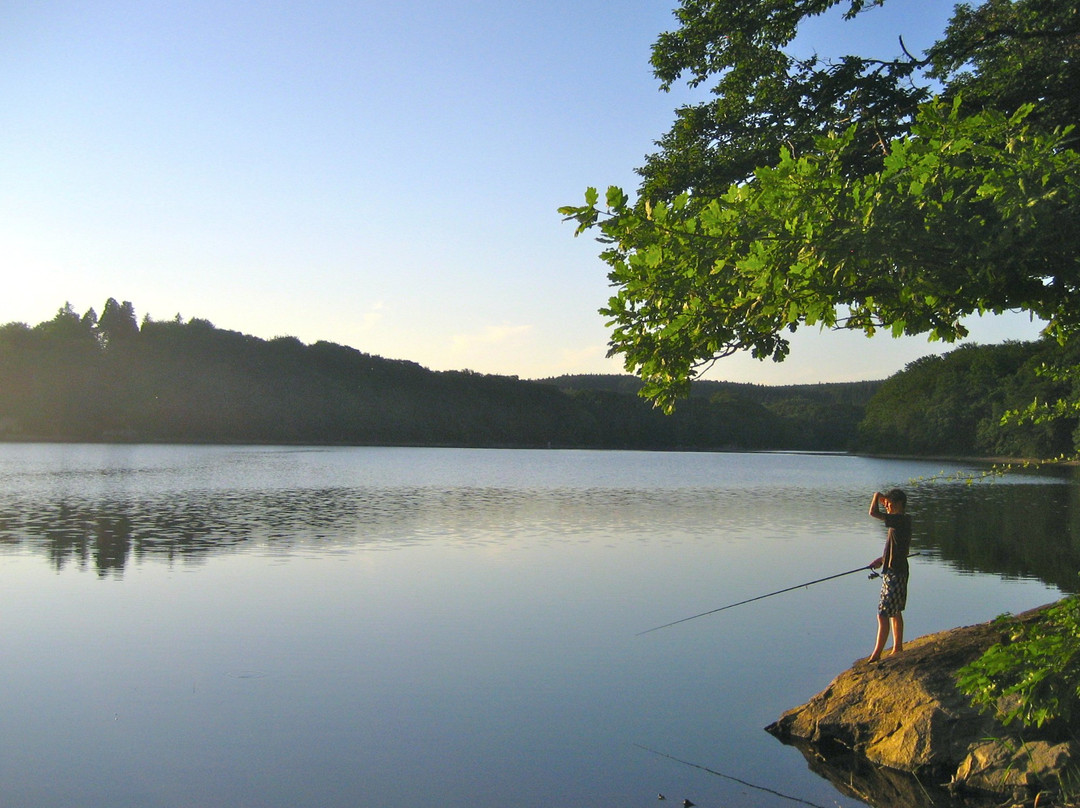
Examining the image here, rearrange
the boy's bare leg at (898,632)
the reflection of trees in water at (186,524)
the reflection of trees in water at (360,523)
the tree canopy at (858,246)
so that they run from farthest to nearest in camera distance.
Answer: the reflection of trees in water at (186,524) < the reflection of trees in water at (360,523) < the boy's bare leg at (898,632) < the tree canopy at (858,246)

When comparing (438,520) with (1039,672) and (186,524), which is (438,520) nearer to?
(186,524)

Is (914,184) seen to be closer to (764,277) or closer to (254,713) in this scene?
(764,277)

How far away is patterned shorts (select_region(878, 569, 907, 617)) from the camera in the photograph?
8430mm

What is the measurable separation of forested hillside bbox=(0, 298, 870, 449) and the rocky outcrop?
125722mm

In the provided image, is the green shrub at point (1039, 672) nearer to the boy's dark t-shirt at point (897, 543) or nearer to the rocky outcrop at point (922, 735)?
the rocky outcrop at point (922, 735)

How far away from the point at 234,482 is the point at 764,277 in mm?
40188

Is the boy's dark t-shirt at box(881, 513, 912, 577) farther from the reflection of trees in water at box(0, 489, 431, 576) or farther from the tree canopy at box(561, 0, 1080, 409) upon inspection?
the reflection of trees in water at box(0, 489, 431, 576)

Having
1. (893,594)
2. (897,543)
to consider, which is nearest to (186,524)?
(893,594)

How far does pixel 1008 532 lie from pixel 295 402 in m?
132

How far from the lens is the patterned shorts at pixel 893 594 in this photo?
27.7 feet

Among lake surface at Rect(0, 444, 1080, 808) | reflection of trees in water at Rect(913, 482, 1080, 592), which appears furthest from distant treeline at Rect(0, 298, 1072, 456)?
lake surface at Rect(0, 444, 1080, 808)

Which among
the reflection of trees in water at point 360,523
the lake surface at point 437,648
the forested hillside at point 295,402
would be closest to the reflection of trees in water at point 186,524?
the reflection of trees in water at point 360,523

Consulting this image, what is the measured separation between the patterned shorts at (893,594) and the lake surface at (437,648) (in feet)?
4.41

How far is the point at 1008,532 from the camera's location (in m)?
23.7
